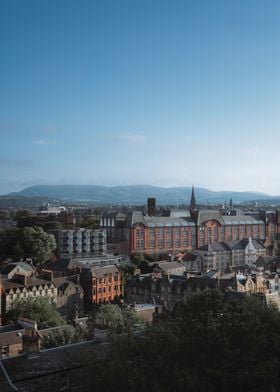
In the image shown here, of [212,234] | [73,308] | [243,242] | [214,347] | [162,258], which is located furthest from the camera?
[212,234]

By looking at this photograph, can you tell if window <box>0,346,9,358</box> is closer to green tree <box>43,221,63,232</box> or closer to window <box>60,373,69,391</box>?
window <box>60,373,69,391</box>

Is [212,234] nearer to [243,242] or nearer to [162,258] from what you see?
[243,242]

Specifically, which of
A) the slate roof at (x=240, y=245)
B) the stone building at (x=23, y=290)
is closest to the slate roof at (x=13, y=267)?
the stone building at (x=23, y=290)

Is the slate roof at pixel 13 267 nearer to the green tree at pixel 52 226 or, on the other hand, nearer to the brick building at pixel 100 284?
the brick building at pixel 100 284

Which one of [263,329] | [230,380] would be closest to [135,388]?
[230,380]

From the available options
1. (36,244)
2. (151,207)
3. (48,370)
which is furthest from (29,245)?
(48,370)

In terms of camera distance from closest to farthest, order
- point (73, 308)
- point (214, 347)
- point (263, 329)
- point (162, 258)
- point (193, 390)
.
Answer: point (193, 390), point (214, 347), point (263, 329), point (73, 308), point (162, 258)

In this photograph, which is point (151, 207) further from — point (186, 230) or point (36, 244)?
point (36, 244)
